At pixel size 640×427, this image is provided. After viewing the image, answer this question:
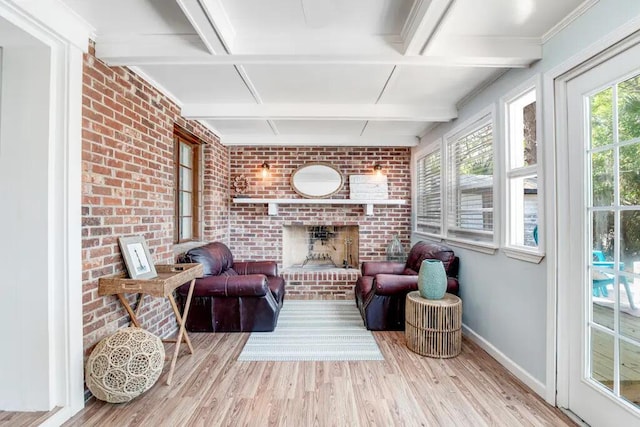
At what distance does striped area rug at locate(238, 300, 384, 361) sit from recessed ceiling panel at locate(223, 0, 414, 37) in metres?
2.46

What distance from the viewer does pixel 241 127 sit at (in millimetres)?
4023

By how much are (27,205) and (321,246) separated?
386cm

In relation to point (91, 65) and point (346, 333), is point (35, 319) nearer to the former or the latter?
point (91, 65)

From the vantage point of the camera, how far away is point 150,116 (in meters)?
2.67

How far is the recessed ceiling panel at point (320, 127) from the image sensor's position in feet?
12.4

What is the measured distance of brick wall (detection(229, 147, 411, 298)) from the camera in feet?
15.7

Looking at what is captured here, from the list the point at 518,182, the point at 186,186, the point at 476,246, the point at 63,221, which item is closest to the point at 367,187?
the point at 476,246

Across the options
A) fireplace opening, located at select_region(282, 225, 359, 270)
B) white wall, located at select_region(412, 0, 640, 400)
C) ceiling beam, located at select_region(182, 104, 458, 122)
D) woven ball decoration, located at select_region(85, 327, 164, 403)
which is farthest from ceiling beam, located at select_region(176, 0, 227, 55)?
fireplace opening, located at select_region(282, 225, 359, 270)

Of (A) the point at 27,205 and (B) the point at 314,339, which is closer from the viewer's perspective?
(A) the point at 27,205

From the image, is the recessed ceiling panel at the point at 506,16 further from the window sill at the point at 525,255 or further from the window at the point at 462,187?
the window sill at the point at 525,255

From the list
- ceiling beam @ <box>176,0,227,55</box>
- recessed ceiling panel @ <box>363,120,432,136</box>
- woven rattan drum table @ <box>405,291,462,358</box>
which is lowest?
woven rattan drum table @ <box>405,291,462,358</box>

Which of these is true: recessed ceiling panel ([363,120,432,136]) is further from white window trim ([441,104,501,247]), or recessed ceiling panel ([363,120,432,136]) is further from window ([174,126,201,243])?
window ([174,126,201,243])

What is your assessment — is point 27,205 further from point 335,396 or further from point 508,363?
point 508,363

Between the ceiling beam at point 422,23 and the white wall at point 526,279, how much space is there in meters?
0.81
